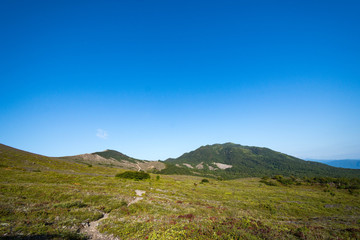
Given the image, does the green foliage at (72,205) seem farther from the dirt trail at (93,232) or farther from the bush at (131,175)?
the bush at (131,175)

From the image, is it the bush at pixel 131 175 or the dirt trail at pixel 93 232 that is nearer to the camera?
the dirt trail at pixel 93 232

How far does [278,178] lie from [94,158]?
176093mm

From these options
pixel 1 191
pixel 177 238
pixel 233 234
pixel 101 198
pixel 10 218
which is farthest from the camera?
pixel 101 198

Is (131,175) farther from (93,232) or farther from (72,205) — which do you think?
(93,232)

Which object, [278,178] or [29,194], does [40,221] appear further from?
[278,178]

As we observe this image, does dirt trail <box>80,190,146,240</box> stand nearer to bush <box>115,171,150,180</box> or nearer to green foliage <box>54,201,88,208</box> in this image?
green foliage <box>54,201,88,208</box>

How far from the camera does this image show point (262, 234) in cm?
1247

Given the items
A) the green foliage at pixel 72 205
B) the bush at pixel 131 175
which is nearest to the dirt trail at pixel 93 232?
the green foliage at pixel 72 205

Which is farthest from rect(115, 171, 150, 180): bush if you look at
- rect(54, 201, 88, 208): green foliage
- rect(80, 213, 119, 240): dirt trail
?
rect(80, 213, 119, 240): dirt trail

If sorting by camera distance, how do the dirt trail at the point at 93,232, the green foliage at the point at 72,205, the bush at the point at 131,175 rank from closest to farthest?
1. the dirt trail at the point at 93,232
2. the green foliage at the point at 72,205
3. the bush at the point at 131,175

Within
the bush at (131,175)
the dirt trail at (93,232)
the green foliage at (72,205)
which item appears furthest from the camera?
the bush at (131,175)

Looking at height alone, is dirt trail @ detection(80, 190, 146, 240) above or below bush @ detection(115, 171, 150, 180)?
above

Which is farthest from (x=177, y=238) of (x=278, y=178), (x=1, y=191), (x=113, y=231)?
(x=278, y=178)

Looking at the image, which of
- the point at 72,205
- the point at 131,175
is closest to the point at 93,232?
the point at 72,205
